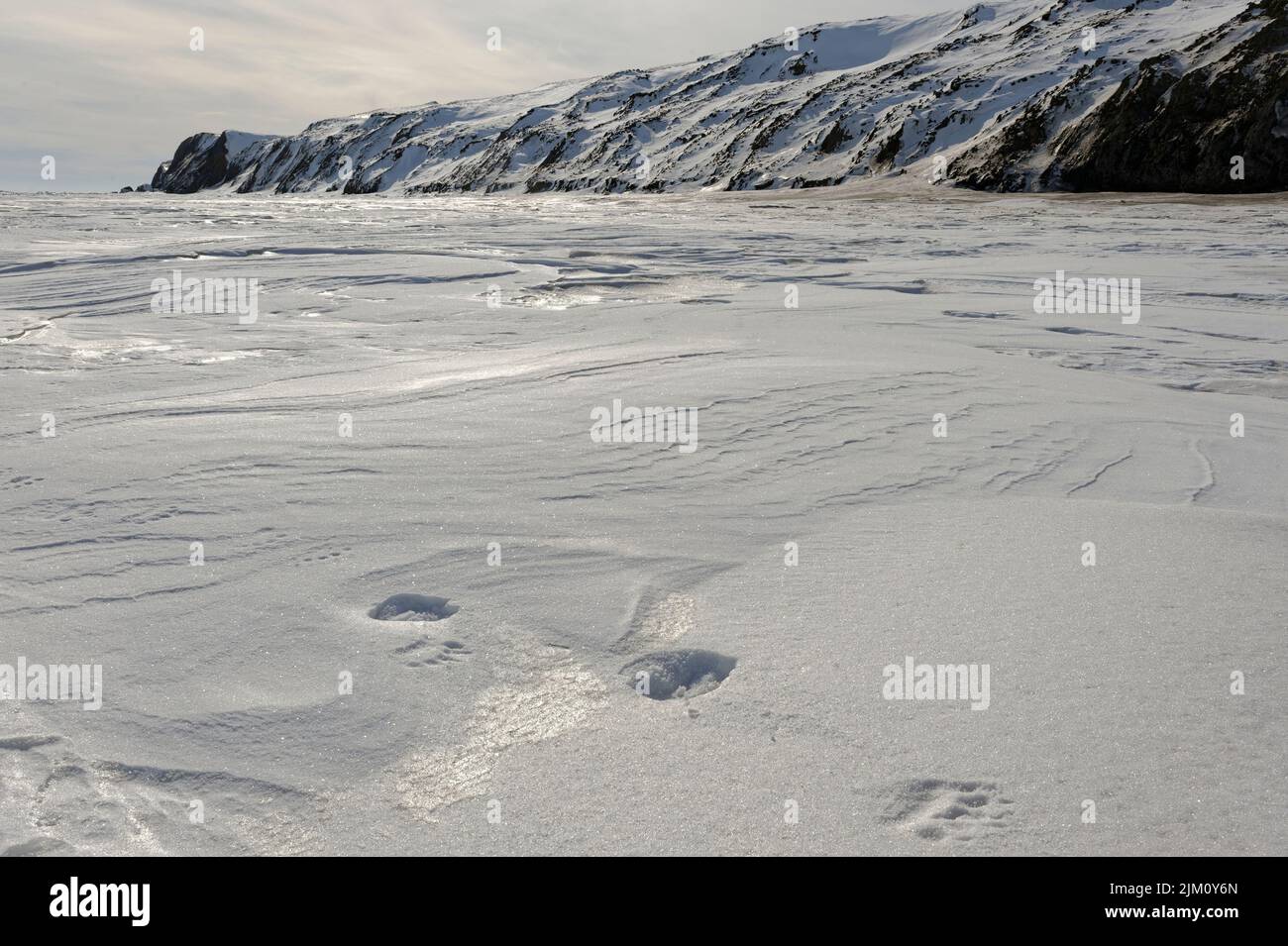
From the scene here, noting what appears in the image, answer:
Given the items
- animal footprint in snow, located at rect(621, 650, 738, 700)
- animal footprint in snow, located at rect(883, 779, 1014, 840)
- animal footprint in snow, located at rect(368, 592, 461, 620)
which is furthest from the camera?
animal footprint in snow, located at rect(368, 592, 461, 620)

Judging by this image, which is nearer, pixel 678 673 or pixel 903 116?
pixel 678 673

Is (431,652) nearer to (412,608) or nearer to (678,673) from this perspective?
(412,608)

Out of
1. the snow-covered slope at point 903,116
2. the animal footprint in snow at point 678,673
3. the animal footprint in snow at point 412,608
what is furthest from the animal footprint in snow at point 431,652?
the snow-covered slope at point 903,116

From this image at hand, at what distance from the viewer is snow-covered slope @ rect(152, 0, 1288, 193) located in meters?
28.3

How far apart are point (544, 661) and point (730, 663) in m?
0.45

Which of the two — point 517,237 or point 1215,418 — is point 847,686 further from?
point 517,237

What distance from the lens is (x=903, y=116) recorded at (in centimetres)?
4041

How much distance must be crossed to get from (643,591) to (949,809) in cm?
109

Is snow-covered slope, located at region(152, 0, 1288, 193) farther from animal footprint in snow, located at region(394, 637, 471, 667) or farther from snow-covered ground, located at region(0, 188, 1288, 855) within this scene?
animal footprint in snow, located at region(394, 637, 471, 667)

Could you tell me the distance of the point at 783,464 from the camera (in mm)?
3668

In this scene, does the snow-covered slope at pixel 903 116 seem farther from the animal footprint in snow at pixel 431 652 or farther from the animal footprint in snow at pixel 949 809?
the animal footprint in snow at pixel 431 652

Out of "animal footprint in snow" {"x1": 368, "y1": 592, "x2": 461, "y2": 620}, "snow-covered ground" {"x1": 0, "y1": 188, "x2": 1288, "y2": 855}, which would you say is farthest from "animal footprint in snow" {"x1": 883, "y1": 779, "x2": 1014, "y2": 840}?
"animal footprint in snow" {"x1": 368, "y1": 592, "x2": 461, "y2": 620}

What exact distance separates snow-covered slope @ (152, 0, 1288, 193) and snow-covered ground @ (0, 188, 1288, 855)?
27.2m

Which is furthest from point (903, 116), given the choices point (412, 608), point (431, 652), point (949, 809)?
point (949, 809)
